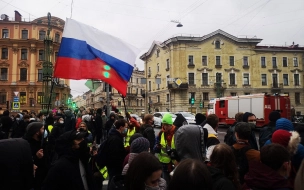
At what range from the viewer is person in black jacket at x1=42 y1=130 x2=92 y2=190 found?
2930mm

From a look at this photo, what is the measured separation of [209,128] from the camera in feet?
15.0

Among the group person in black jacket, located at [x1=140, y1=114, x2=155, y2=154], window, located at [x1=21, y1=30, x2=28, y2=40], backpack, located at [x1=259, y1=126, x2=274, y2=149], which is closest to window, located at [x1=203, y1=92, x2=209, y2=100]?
window, located at [x1=21, y1=30, x2=28, y2=40]

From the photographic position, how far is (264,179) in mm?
2586

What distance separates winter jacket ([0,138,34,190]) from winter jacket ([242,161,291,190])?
2293 millimetres

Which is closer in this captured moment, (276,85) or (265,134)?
(265,134)

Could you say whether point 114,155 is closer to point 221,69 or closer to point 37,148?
point 37,148

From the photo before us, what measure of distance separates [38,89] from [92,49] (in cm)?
4844

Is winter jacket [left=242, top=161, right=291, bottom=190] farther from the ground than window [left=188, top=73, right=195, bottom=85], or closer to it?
closer to it

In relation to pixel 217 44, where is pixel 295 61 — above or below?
below

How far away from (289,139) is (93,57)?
4309 millimetres

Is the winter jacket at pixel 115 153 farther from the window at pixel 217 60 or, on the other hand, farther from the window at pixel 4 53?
the window at pixel 4 53

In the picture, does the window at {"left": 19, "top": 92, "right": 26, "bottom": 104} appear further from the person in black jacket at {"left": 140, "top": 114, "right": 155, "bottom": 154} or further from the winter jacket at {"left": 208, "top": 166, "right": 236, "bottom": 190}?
the winter jacket at {"left": 208, "top": 166, "right": 236, "bottom": 190}

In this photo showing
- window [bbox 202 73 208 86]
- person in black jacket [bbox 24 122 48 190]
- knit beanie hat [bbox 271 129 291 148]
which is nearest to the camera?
knit beanie hat [bbox 271 129 291 148]

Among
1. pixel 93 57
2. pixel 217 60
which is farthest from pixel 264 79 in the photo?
pixel 93 57
